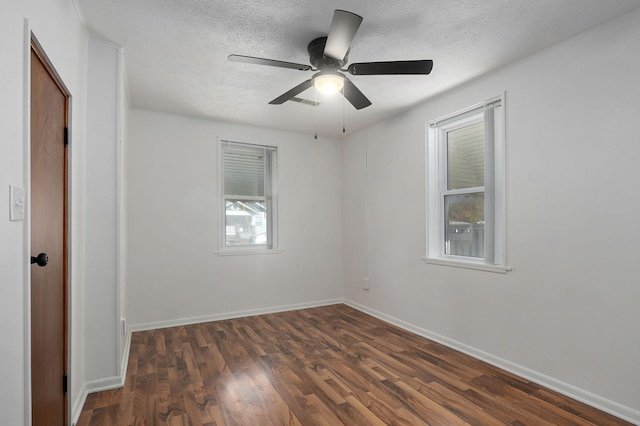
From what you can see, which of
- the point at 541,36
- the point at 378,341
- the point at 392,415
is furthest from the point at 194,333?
the point at 541,36

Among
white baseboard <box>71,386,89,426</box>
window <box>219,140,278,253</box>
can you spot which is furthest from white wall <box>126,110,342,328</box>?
white baseboard <box>71,386,89,426</box>

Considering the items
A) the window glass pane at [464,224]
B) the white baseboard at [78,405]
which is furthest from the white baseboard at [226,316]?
the window glass pane at [464,224]

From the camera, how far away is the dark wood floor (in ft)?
7.20

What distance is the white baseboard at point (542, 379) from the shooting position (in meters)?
2.18

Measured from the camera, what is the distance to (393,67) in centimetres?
222

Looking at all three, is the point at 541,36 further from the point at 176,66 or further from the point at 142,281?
the point at 142,281

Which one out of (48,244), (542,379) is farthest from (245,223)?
(542,379)

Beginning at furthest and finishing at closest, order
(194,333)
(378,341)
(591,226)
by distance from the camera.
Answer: (194,333) < (378,341) < (591,226)

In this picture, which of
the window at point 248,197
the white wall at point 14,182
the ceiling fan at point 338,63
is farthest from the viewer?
the window at point 248,197

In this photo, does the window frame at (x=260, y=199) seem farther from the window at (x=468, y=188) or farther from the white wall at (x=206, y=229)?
the window at (x=468, y=188)

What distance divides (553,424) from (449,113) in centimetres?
267

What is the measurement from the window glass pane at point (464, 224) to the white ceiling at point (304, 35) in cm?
113

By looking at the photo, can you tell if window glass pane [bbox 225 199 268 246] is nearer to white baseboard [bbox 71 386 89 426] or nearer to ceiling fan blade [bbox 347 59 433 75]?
white baseboard [bbox 71 386 89 426]

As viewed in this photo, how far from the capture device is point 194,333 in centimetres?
384
